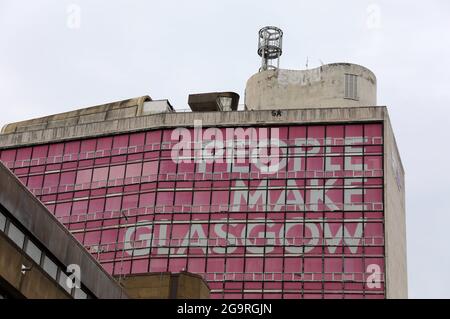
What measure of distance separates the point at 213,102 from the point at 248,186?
1308 centimetres

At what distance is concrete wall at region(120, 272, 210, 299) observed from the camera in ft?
189

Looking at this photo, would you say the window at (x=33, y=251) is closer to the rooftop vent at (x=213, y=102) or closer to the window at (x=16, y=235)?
the window at (x=16, y=235)

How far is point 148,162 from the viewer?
292 feet

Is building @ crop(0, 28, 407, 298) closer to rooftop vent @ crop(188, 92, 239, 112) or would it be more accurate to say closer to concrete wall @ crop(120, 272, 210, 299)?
rooftop vent @ crop(188, 92, 239, 112)

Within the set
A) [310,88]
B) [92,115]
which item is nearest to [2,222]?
[310,88]

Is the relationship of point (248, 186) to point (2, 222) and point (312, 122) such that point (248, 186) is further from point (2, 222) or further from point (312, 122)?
point (2, 222)

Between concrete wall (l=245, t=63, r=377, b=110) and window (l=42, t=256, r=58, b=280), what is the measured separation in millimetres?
52873

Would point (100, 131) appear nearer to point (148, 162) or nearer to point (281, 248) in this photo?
point (148, 162)

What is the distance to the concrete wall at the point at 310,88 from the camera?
303 feet

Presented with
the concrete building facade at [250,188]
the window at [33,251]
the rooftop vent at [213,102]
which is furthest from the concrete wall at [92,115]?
the window at [33,251]
